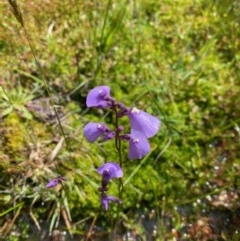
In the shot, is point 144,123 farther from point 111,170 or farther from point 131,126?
point 111,170

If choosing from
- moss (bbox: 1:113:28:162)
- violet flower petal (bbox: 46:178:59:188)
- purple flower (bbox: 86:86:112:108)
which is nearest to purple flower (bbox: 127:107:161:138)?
purple flower (bbox: 86:86:112:108)

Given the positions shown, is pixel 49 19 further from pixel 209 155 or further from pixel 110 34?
pixel 209 155

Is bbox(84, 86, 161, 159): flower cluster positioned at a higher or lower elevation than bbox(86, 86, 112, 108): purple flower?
lower

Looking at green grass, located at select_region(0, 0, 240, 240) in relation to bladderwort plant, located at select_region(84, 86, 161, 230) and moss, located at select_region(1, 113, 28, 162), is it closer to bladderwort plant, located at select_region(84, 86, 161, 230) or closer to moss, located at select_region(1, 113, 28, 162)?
moss, located at select_region(1, 113, 28, 162)

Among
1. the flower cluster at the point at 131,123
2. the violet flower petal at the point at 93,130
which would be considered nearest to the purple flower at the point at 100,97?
the flower cluster at the point at 131,123

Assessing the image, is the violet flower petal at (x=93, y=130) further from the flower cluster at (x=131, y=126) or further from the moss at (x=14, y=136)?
the moss at (x=14, y=136)

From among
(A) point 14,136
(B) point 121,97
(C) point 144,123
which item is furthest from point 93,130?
(B) point 121,97
